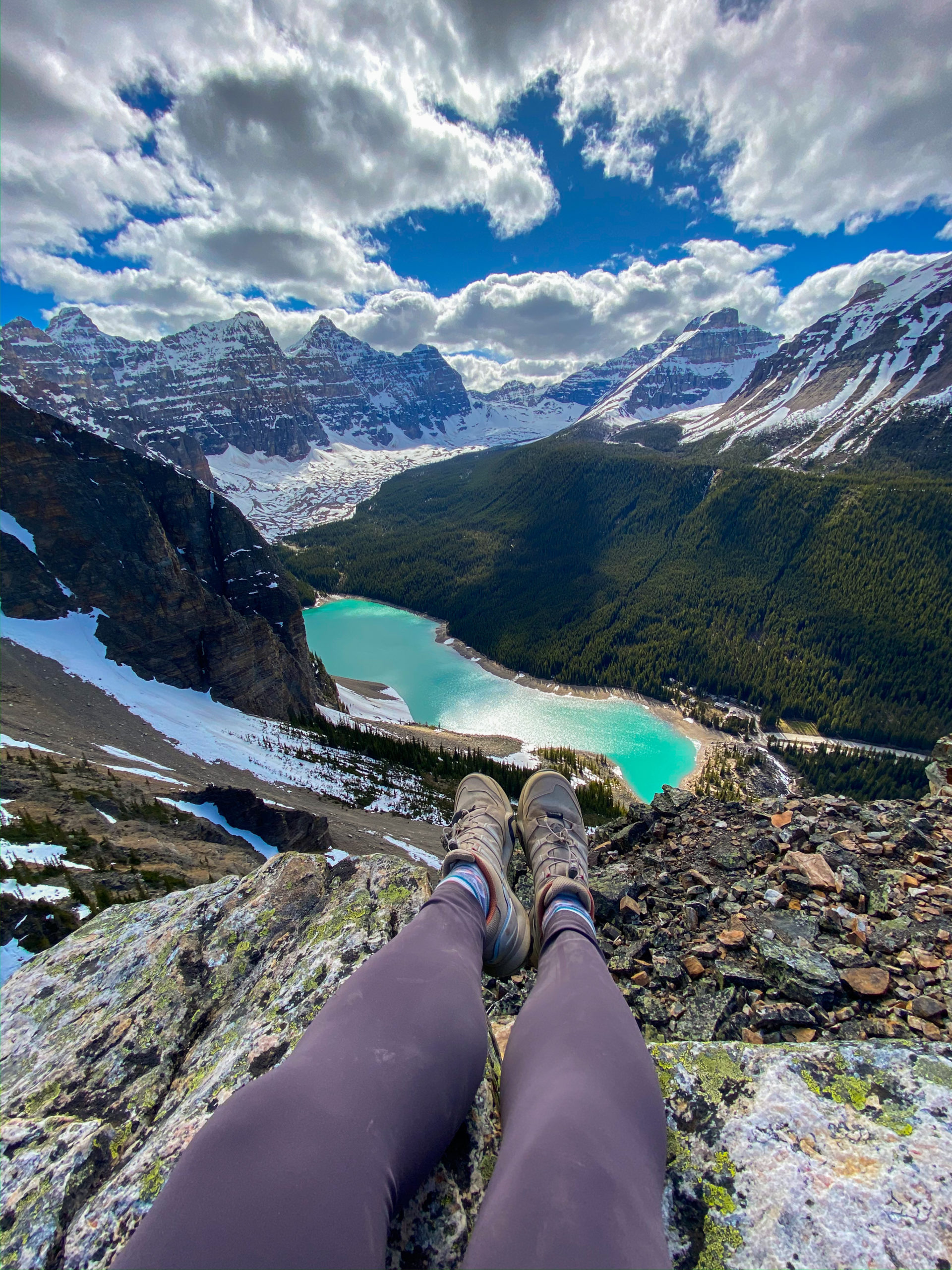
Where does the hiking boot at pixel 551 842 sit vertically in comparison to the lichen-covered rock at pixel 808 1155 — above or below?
below

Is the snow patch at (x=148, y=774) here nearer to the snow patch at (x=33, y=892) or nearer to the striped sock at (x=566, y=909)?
the snow patch at (x=33, y=892)

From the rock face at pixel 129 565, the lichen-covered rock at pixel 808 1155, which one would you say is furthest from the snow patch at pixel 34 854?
the rock face at pixel 129 565

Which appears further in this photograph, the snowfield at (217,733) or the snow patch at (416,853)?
the snowfield at (217,733)

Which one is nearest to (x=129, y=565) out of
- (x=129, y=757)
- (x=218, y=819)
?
(x=129, y=757)

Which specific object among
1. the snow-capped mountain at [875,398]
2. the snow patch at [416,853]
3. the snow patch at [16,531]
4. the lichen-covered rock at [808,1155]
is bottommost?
the snow patch at [416,853]

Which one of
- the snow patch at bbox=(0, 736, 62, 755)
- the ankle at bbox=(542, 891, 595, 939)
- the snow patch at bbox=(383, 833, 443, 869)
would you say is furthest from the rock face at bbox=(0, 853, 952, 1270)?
the snow patch at bbox=(0, 736, 62, 755)

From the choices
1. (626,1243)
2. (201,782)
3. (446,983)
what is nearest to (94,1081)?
(446,983)

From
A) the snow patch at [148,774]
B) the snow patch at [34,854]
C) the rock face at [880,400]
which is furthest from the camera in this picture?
the rock face at [880,400]
